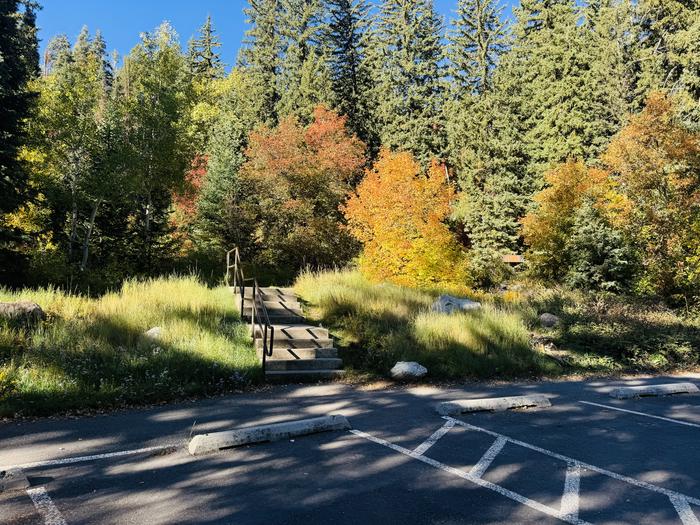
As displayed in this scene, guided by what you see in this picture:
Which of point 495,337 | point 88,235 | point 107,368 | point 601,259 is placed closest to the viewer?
point 107,368

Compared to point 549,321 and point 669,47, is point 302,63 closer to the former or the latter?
point 669,47

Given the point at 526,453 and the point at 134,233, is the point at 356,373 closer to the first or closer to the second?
the point at 526,453

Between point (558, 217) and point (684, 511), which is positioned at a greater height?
point (558, 217)

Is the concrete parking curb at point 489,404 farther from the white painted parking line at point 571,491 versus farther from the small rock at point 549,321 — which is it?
the small rock at point 549,321

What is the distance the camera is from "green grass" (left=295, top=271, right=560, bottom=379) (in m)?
10.7

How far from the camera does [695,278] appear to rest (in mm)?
18062

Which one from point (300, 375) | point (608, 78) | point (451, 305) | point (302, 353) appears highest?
point (608, 78)

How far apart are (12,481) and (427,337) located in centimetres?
880

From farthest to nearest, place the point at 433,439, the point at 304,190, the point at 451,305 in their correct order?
the point at 304,190, the point at 451,305, the point at 433,439

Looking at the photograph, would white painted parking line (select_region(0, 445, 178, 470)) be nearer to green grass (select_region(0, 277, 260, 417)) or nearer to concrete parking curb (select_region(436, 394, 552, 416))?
green grass (select_region(0, 277, 260, 417))

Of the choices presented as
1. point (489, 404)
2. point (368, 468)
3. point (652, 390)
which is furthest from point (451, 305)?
point (368, 468)

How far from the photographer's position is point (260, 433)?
564cm

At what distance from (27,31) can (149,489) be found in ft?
126

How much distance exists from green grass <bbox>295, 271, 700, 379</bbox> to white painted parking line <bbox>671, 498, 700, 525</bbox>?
6061 mm
